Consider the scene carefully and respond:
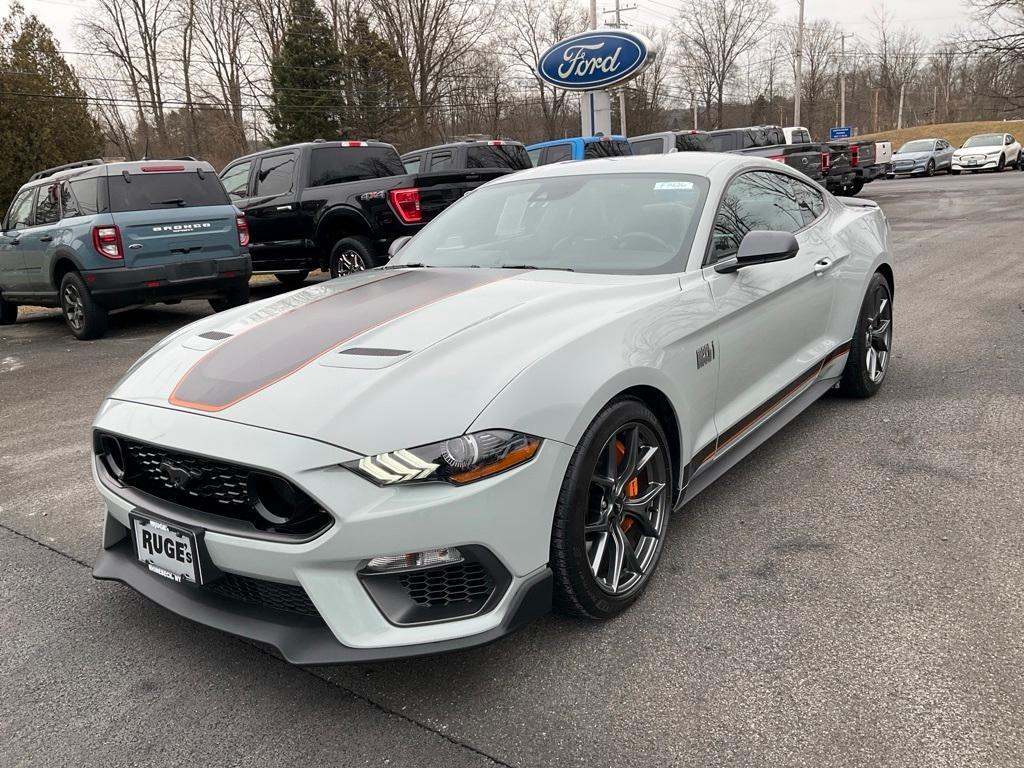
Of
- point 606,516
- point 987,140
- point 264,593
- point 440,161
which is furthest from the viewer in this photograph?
point 987,140

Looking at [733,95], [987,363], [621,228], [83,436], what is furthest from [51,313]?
[733,95]

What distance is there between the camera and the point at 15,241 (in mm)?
9773

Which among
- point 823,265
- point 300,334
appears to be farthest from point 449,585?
point 823,265

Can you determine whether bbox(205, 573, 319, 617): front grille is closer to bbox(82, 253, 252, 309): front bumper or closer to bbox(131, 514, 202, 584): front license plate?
bbox(131, 514, 202, 584): front license plate

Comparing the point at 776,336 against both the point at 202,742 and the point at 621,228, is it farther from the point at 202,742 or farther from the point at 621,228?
the point at 202,742

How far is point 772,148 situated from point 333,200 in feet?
30.9

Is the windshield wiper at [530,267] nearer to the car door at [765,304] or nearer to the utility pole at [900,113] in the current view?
the car door at [765,304]

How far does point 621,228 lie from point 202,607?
2.27 m

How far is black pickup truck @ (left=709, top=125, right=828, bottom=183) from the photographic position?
592 inches

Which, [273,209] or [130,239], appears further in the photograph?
[273,209]

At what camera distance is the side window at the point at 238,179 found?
11234 millimetres

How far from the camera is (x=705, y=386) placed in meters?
3.17

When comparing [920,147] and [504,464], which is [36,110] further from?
[920,147]

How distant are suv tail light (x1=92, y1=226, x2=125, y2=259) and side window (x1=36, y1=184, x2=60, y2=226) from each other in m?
1.05
